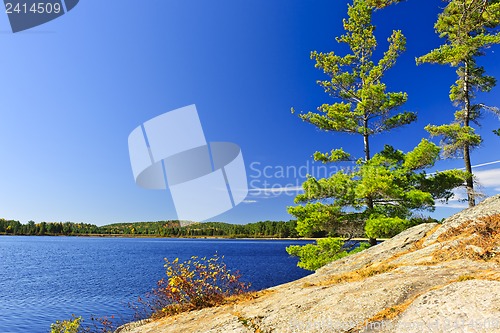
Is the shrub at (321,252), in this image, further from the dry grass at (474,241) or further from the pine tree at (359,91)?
the dry grass at (474,241)

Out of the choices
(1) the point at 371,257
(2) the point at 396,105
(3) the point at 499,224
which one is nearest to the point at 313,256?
(1) the point at 371,257

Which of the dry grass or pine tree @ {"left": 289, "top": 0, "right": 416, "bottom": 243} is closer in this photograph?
the dry grass

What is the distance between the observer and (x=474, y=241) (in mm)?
7172

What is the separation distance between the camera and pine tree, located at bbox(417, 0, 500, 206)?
16797 millimetres

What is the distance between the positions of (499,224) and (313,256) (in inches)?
421

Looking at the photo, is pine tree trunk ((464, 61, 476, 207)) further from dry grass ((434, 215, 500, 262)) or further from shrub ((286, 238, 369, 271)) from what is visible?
dry grass ((434, 215, 500, 262))

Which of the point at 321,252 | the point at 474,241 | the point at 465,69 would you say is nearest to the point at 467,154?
the point at 465,69

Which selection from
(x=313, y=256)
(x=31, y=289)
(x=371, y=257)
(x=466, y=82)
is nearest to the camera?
(x=371, y=257)

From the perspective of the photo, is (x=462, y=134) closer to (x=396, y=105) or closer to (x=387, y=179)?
Result: (x=396, y=105)

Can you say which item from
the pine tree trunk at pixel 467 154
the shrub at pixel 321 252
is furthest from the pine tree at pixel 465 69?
the shrub at pixel 321 252

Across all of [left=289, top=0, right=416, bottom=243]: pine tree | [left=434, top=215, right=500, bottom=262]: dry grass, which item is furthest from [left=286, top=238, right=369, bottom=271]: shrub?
[left=434, top=215, right=500, bottom=262]: dry grass

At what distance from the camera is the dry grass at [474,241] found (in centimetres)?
646

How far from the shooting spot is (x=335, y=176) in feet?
59.2

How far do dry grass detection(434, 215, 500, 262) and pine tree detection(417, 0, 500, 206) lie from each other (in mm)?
10546
